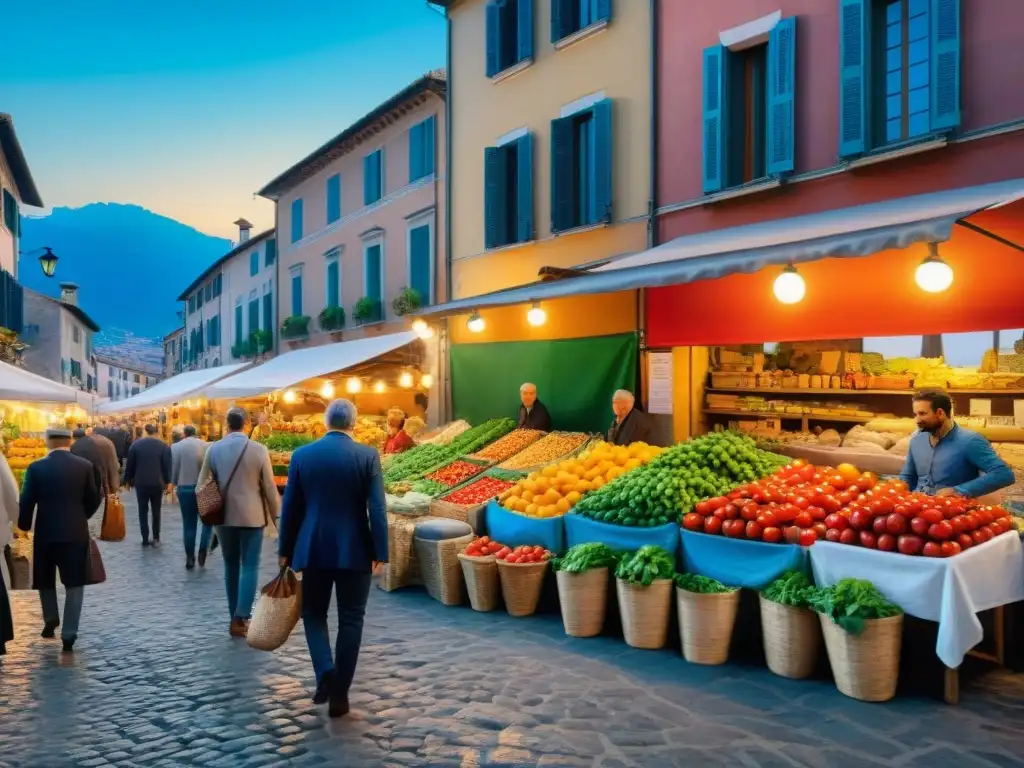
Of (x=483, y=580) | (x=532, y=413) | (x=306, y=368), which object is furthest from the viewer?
(x=306, y=368)

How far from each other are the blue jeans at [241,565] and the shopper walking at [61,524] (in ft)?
3.47

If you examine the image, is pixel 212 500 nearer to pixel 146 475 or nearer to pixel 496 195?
pixel 146 475

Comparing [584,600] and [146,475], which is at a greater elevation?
[146,475]

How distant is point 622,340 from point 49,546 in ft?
21.8

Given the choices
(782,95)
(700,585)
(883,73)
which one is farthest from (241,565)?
(883,73)

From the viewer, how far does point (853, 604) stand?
Answer: 200 inches

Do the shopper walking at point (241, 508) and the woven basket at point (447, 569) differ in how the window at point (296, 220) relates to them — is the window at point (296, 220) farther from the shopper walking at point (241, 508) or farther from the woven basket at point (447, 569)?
the shopper walking at point (241, 508)

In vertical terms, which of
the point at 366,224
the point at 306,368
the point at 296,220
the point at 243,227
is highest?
the point at 243,227

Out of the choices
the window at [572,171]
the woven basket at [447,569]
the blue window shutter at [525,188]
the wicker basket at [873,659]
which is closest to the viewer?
the wicker basket at [873,659]

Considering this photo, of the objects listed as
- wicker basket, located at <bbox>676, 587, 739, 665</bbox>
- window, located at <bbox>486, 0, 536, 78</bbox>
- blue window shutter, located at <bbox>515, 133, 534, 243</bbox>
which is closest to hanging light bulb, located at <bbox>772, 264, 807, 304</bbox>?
wicker basket, located at <bbox>676, 587, 739, 665</bbox>

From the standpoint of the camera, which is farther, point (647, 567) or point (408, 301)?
point (408, 301)

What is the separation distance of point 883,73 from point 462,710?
24.5ft

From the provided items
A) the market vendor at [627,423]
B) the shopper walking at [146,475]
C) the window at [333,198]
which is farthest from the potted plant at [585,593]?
the window at [333,198]

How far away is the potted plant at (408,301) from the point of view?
17.0 metres
